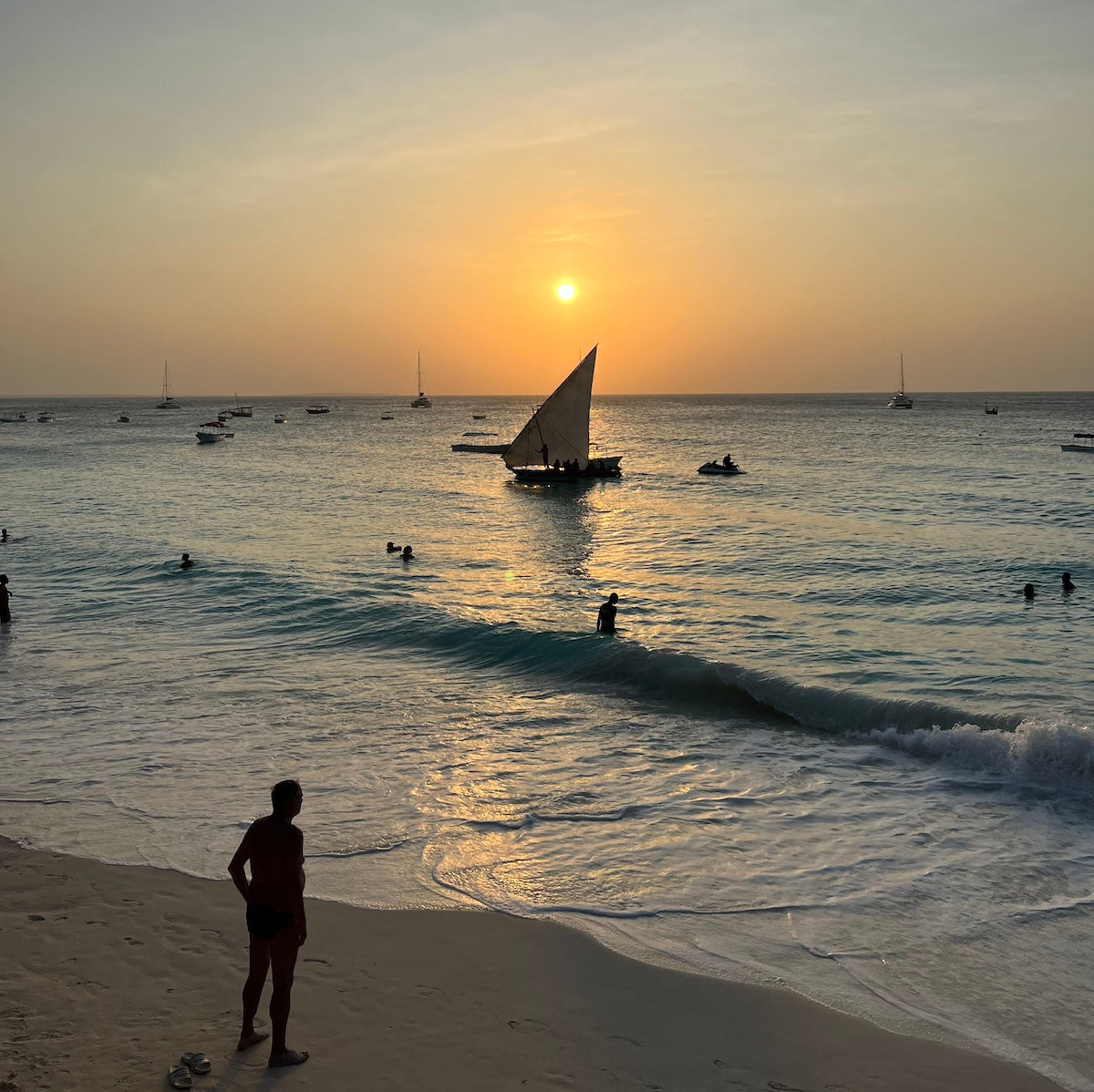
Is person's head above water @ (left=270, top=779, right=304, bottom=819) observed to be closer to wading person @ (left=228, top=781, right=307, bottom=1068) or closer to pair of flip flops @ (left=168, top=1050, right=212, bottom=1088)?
wading person @ (left=228, top=781, right=307, bottom=1068)

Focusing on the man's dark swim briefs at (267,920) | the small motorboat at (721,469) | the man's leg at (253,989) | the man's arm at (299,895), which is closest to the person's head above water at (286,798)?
the man's arm at (299,895)

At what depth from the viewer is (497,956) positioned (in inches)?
343

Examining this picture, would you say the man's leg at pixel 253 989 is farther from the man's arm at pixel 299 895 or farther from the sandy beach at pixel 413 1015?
the man's arm at pixel 299 895

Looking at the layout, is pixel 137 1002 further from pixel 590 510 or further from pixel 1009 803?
pixel 590 510

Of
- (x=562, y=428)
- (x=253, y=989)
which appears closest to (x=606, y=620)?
(x=253, y=989)

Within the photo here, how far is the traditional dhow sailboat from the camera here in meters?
60.2

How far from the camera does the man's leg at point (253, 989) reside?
6789 mm

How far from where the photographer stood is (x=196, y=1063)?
22.1 ft

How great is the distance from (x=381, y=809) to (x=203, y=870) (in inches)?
99.1

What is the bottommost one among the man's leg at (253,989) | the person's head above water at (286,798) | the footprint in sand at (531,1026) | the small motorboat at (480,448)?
the footprint in sand at (531,1026)

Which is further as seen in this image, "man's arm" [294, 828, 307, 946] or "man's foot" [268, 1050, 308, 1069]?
"man's foot" [268, 1050, 308, 1069]

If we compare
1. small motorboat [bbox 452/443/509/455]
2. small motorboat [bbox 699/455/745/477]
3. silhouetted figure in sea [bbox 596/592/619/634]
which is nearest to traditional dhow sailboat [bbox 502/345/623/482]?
small motorboat [bbox 699/455/745/477]

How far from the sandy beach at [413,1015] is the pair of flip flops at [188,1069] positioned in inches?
3.6

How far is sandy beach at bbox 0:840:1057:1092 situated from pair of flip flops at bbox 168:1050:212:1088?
9 cm
